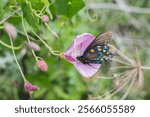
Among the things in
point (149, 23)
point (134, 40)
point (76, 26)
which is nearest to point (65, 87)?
point (76, 26)

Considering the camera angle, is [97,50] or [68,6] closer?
[97,50]

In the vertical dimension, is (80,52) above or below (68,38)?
above

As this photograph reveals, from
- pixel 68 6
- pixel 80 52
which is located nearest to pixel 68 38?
pixel 68 6

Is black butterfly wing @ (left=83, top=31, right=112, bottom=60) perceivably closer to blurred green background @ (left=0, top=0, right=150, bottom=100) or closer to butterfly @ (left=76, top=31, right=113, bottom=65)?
butterfly @ (left=76, top=31, right=113, bottom=65)

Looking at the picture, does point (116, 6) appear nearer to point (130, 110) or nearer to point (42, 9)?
point (130, 110)

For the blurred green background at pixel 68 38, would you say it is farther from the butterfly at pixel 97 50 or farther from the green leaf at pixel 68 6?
the butterfly at pixel 97 50

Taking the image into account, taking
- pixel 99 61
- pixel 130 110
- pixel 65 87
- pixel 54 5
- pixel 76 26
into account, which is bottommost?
pixel 65 87

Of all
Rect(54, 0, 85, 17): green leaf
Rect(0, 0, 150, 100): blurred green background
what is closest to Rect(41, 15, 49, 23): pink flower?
Rect(0, 0, 150, 100): blurred green background

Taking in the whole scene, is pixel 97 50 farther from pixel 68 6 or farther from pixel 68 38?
pixel 68 38
